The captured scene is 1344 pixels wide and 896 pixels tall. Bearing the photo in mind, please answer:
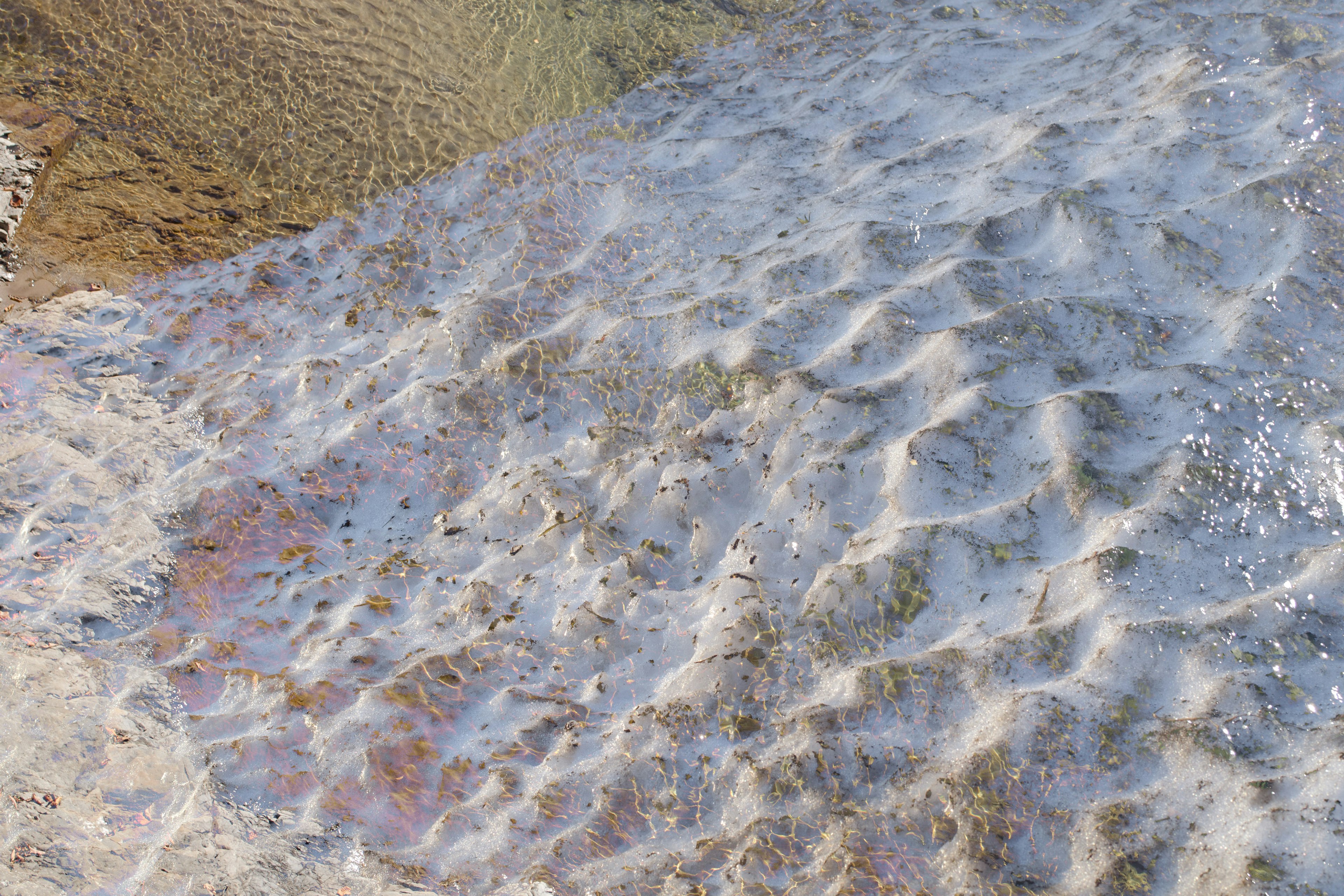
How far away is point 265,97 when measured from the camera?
4.63 meters

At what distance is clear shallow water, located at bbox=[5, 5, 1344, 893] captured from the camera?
201cm

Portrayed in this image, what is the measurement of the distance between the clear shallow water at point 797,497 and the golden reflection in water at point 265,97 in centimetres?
43

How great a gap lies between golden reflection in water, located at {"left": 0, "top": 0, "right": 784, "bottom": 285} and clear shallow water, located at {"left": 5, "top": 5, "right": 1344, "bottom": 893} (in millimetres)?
426

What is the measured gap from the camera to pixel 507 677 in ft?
8.22

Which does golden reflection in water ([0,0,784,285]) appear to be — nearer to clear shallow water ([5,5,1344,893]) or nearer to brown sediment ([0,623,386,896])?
clear shallow water ([5,5,1344,893])

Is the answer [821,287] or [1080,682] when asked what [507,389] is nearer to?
[821,287]

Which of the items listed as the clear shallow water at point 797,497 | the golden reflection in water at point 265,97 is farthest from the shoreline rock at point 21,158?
the clear shallow water at point 797,497

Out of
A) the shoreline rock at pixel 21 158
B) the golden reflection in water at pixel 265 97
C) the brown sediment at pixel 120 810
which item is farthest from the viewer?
the golden reflection in water at pixel 265 97

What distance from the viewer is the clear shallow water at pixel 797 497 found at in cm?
201

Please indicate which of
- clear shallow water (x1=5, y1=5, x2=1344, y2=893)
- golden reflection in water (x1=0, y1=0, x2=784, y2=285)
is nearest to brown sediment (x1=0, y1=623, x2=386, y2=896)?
clear shallow water (x1=5, y1=5, x2=1344, y2=893)

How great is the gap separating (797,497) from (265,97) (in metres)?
3.95

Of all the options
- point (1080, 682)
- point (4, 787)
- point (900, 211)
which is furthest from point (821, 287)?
point (4, 787)

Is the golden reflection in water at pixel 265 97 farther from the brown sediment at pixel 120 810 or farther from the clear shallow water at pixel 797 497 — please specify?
the brown sediment at pixel 120 810

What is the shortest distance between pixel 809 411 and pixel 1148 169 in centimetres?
178
